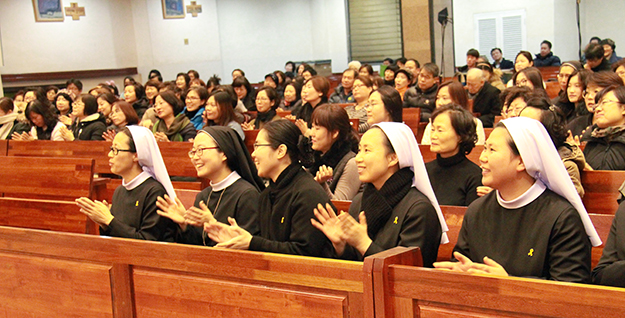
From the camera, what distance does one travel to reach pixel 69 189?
4703mm

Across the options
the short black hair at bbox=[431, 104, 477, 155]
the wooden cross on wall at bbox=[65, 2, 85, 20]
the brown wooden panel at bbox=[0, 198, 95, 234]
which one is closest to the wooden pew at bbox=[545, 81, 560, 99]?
the short black hair at bbox=[431, 104, 477, 155]

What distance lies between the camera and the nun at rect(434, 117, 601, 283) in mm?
2156

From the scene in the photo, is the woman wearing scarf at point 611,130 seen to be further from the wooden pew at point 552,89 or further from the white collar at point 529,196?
the wooden pew at point 552,89

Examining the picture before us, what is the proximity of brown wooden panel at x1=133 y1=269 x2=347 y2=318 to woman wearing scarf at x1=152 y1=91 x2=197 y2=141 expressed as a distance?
403 centimetres

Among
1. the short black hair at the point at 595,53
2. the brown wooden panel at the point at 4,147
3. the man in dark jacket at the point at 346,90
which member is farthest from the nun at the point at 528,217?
the man in dark jacket at the point at 346,90

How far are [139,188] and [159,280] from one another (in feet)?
3.77

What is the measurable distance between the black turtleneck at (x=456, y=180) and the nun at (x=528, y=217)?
104 cm

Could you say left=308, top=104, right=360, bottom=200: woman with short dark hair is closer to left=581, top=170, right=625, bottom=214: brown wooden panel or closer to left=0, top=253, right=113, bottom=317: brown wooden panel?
left=581, top=170, right=625, bottom=214: brown wooden panel

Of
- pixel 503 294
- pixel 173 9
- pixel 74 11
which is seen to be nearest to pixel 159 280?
pixel 503 294

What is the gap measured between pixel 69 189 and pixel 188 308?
2.71m

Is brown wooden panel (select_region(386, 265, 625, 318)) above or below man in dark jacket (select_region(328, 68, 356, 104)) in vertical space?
below

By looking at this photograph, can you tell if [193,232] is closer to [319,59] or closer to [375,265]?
[375,265]

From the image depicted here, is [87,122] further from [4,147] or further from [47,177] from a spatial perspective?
[47,177]

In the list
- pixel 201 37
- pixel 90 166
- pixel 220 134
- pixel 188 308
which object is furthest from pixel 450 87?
pixel 201 37
